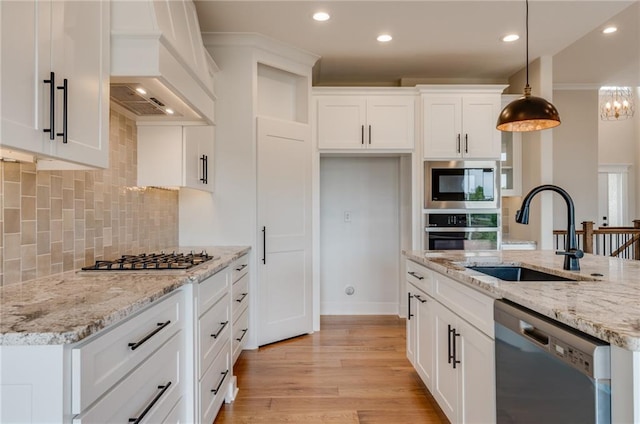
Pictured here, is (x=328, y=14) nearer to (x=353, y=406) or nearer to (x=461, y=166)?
(x=461, y=166)

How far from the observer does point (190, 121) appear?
2.56 meters

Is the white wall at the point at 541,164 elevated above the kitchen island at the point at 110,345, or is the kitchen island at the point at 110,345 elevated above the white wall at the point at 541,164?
the white wall at the point at 541,164

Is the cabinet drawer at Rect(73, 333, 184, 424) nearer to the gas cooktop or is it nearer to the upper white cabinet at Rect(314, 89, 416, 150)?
the gas cooktop

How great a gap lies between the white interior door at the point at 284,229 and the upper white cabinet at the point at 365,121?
30 centimetres

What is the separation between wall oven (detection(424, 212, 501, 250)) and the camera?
3.99 meters

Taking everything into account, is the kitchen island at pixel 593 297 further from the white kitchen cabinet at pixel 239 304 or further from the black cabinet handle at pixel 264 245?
the black cabinet handle at pixel 264 245

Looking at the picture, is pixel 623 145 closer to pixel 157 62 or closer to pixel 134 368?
pixel 157 62

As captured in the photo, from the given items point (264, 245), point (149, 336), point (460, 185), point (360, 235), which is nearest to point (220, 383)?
point (149, 336)

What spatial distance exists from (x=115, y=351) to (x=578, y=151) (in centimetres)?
650

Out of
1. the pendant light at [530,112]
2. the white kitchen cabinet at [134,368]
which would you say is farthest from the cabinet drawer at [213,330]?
the pendant light at [530,112]

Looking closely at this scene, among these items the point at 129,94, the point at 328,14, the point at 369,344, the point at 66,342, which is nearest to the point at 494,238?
the point at 369,344

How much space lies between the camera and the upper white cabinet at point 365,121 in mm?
4047

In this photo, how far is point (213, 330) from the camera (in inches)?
83.5

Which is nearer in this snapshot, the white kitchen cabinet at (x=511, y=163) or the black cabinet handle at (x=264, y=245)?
the black cabinet handle at (x=264, y=245)
